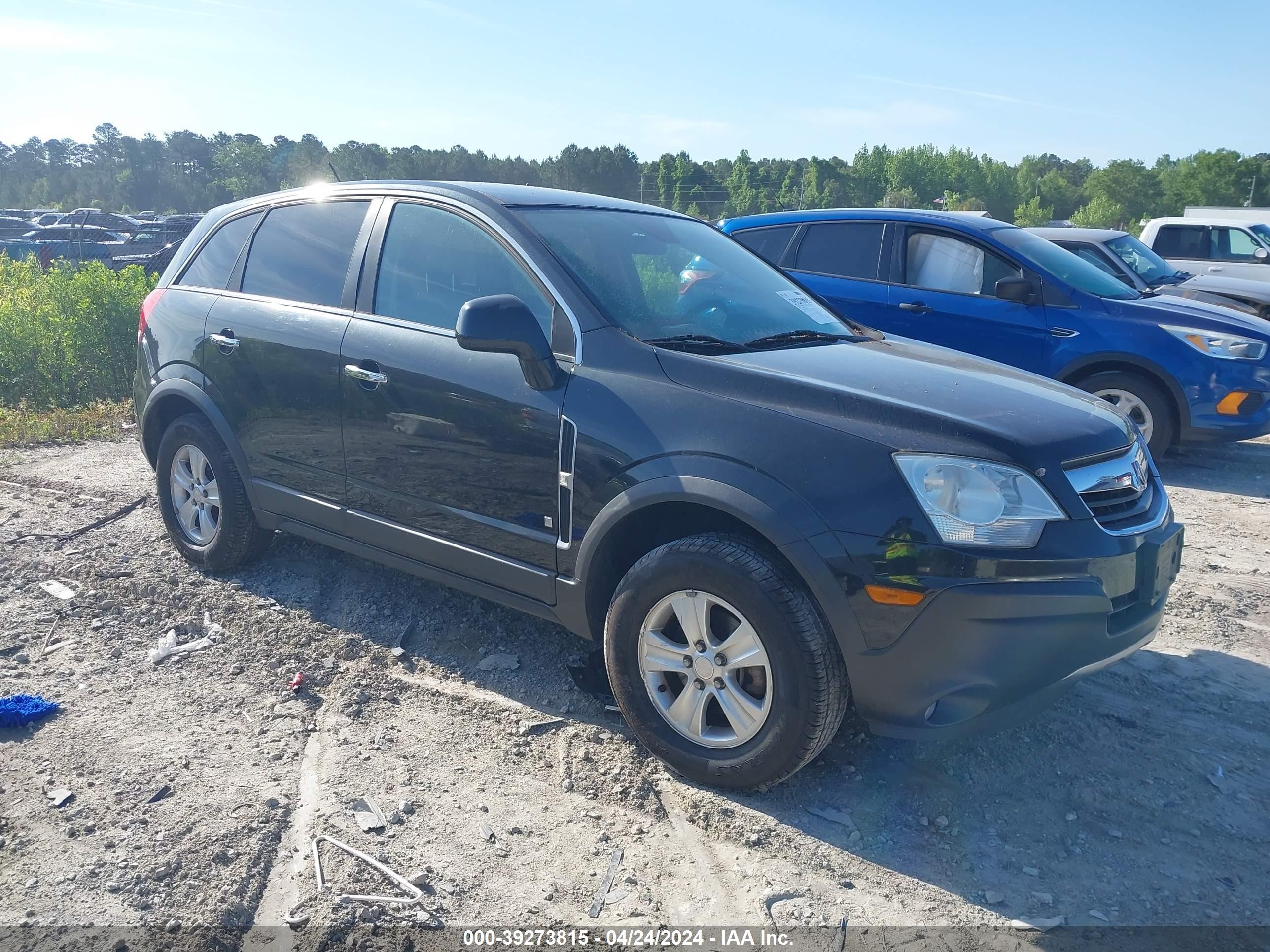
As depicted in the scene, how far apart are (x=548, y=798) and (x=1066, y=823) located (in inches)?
63.4

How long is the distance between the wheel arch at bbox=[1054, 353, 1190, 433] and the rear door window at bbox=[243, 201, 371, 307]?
552 cm

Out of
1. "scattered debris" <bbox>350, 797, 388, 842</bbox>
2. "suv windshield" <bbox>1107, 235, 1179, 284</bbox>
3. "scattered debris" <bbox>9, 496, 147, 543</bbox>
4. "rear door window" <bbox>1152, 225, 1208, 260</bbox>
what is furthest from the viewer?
"rear door window" <bbox>1152, 225, 1208, 260</bbox>

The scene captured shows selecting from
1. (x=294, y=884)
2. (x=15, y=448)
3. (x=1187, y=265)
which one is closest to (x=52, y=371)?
(x=15, y=448)

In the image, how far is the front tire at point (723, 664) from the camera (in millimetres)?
2805

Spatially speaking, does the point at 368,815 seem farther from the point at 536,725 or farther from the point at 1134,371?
the point at 1134,371

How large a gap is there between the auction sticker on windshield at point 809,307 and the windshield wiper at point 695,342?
719mm

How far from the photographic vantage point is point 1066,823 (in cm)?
295

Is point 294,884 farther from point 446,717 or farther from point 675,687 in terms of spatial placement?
point 675,687

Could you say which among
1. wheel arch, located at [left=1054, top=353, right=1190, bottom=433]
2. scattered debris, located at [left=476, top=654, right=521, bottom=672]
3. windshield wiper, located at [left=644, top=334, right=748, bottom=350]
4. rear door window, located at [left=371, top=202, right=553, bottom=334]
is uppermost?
rear door window, located at [left=371, top=202, right=553, bottom=334]

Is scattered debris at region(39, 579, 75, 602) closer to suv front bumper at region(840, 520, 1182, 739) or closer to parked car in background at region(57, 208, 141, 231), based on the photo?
suv front bumper at region(840, 520, 1182, 739)

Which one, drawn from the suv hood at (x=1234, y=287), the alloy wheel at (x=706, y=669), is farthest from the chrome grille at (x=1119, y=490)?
the suv hood at (x=1234, y=287)

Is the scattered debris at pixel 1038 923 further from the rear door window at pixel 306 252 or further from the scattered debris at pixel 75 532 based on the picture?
the scattered debris at pixel 75 532

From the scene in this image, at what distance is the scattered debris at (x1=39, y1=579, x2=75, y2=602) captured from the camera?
4.72 metres

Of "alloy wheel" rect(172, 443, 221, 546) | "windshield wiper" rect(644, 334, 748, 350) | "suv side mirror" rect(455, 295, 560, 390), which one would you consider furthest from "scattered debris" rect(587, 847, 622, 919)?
"alloy wheel" rect(172, 443, 221, 546)
